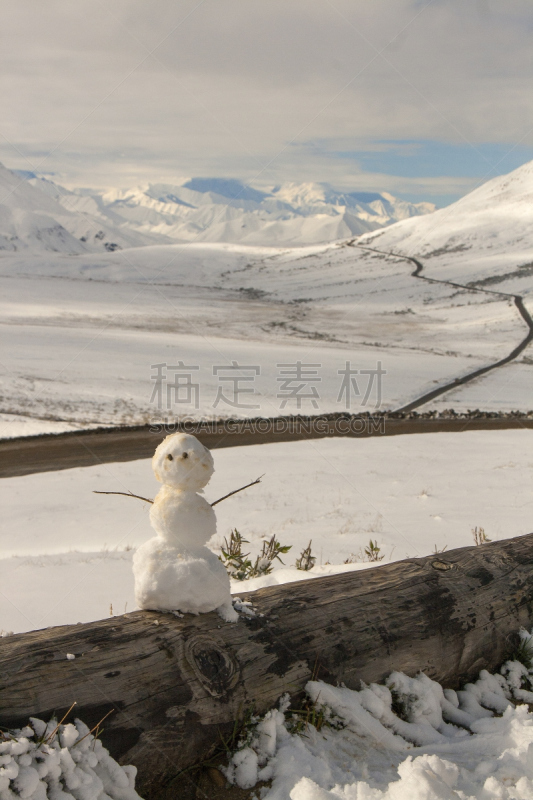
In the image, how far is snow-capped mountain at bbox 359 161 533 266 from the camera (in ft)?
286

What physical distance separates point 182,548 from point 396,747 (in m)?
1.58

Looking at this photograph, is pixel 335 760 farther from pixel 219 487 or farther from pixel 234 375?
pixel 234 375

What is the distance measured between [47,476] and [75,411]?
267 inches

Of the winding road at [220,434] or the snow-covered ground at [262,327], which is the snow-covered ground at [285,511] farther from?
the snow-covered ground at [262,327]

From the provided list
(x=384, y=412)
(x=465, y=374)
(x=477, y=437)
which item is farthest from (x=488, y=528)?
(x=465, y=374)

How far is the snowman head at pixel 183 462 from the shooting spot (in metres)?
3.17

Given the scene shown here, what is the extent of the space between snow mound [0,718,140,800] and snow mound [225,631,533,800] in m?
0.62

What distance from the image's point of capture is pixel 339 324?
48906 millimetres

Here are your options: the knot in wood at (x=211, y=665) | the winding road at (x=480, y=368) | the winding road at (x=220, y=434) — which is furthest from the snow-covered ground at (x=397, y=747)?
the winding road at (x=480, y=368)

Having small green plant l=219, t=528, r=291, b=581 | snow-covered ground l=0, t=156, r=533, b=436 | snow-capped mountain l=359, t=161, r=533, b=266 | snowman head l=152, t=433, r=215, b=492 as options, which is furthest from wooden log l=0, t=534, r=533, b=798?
snow-capped mountain l=359, t=161, r=533, b=266

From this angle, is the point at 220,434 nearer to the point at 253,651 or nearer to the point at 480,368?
the point at 253,651

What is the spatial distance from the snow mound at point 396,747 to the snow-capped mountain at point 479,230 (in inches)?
3231

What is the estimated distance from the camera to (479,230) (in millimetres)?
97250

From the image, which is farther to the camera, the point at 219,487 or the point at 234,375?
the point at 234,375
